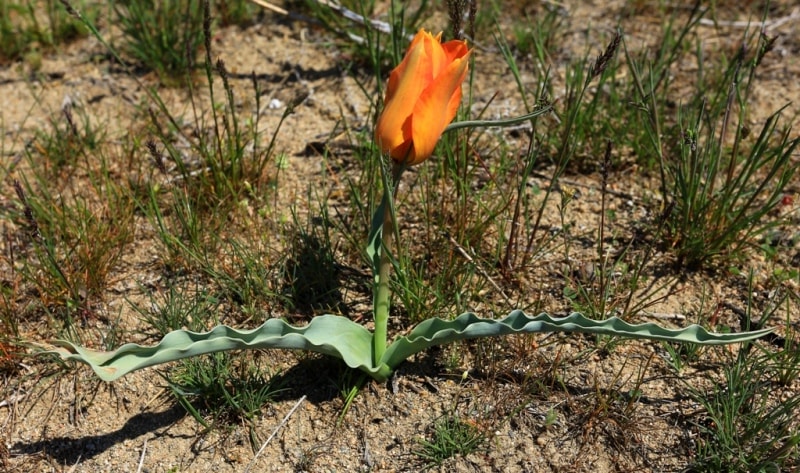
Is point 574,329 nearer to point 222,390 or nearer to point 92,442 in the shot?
point 222,390

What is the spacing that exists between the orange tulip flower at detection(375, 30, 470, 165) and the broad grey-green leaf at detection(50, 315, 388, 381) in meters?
0.51

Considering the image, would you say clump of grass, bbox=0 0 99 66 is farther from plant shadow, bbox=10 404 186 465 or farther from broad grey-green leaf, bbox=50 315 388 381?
broad grey-green leaf, bbox=50 315 388 381

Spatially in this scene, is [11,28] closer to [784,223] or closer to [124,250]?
[124,250]

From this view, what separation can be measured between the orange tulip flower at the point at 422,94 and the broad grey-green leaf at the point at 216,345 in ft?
1.67

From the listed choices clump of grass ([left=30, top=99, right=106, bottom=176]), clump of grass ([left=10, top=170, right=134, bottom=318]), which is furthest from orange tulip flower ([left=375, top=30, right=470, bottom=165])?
clump of grass ([left=30, top=99, right=106, bottom=176])

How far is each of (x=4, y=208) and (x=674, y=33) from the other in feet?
9.20

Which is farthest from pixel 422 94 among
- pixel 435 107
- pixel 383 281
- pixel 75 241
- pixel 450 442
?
pixel 75 241

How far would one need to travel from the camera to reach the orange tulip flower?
1597mm

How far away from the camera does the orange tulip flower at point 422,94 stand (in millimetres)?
1597

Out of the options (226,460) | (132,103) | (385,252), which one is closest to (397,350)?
(385,252)

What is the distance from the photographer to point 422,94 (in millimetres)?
1612

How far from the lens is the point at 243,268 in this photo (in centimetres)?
240

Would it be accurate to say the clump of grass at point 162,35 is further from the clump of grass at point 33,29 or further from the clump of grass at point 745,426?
the clump of grass at point 745,426

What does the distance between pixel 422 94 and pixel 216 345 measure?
0.72m
